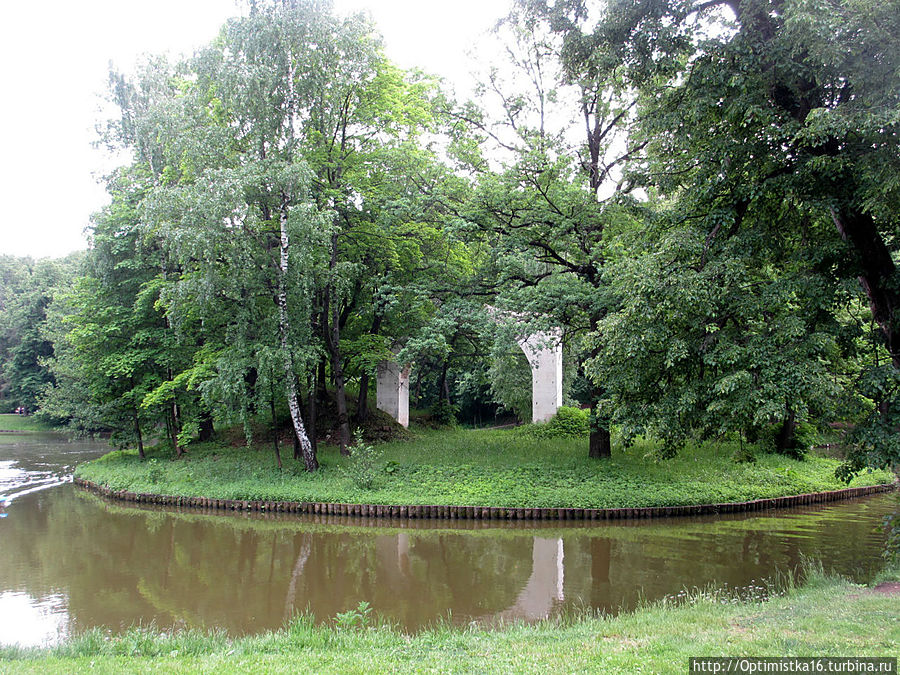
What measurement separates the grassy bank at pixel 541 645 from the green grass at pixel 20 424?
41.9 m

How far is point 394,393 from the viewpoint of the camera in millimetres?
26672

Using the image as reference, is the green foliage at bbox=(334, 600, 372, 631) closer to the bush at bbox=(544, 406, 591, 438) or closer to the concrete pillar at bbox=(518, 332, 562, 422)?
the bush at bbox=(544, 406, 591, 438)

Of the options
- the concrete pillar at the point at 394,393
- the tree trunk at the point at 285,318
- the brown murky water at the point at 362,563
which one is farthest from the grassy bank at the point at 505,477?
the concrete pillar at the point at 394,393

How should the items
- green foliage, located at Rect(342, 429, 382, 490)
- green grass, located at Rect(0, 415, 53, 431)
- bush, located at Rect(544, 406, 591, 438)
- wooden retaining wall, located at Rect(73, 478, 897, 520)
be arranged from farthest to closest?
1. green grass, located at Rect(0, 415, 53, 431)
2. bush, located at Rect(544, 406, 591, 438)
3. green foliage, located at Rect(342, 429, 382, 490)
4. wooden retaining wall, located at Rect(73, 478, 897, 520)

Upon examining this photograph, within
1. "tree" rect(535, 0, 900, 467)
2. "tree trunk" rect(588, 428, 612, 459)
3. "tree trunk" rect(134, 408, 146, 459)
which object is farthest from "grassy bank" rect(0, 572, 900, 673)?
"tree trunk" rect(134, 408, 146, 459)

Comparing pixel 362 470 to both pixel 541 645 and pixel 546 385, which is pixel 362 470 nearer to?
pixel 541 645

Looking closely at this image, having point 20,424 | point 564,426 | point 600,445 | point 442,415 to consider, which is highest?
point 600,445

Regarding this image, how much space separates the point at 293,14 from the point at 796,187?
12.9 meters

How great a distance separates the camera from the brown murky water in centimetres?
734

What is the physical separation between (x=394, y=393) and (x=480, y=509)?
14499mm

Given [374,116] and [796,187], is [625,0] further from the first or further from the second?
[374,116]

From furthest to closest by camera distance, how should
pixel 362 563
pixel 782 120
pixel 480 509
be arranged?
pixel 480 509, pixel 362 563, pixel 782 120

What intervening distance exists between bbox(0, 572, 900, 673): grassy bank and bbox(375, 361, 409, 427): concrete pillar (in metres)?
19.8

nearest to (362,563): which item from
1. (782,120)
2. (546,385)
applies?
(782,120)
